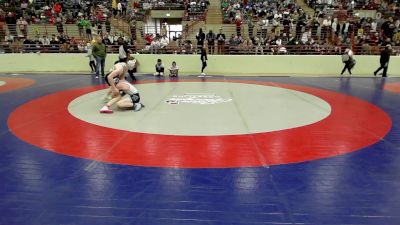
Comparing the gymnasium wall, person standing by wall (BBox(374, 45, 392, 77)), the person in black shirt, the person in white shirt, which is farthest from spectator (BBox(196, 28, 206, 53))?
the person in white shirt

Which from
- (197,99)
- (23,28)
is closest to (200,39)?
(197,99)

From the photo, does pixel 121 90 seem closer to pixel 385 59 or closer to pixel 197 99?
pixel 197 99

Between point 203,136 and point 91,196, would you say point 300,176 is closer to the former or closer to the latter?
point 203,136

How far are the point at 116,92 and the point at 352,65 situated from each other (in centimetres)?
1120

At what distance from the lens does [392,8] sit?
19.8 meters

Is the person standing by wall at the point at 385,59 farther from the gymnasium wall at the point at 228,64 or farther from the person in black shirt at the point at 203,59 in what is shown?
the person in black shirt at the point at 203,59

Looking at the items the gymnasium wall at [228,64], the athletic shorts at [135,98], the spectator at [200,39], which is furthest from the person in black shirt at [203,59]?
the athletic shorts at [135,98]

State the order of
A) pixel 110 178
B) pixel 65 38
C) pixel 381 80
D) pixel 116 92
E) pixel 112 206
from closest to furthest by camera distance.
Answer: pixel 112 206
pixel 110 178
pixel 116 92
pixel 381 80
pixel 65 38

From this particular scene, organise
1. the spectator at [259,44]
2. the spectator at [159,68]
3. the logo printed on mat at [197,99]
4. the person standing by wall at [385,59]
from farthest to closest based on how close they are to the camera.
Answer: the spectator at [259,44] < the spectator at [159,68] < the person standing by wall at [385,59] < the logo printed on mat at [197,99]

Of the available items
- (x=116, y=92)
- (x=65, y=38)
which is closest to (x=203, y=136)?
(x=116, y=92)

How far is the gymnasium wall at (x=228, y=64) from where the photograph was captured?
619 inches

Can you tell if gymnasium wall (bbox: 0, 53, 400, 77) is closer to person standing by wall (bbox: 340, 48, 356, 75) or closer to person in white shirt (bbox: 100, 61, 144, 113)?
person standing by wall (bbox: 340, 48, 356, 75)

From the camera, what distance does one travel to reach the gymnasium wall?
15.7 metres

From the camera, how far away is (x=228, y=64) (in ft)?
53.0
